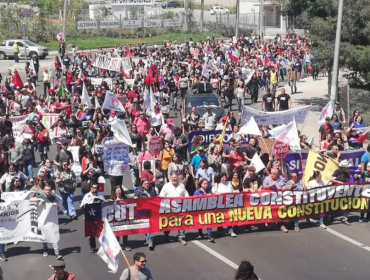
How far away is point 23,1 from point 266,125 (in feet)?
231

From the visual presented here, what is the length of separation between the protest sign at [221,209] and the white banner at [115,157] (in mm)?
2603

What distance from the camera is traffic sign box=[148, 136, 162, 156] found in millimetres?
16964

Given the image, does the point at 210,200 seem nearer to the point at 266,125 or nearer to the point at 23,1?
the point at 266,125

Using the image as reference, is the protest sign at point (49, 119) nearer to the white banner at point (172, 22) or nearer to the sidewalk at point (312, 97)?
the sidewalk at point (312, 97)

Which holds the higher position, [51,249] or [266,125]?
[266,125]

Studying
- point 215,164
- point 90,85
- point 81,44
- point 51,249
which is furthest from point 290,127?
point 81,44

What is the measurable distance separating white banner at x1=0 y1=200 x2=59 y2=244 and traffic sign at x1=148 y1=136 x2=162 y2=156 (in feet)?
13.9

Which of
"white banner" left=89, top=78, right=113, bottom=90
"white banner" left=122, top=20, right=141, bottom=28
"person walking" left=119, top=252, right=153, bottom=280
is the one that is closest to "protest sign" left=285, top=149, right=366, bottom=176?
"person walking" left=119, top=252, right=153, bottom=280

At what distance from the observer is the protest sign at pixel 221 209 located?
1319cm

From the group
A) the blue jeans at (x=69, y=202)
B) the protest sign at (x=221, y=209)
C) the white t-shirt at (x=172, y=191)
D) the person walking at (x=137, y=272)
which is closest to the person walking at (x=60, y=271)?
the person walking at (x=137, y=272)

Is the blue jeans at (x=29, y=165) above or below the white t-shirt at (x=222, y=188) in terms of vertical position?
below

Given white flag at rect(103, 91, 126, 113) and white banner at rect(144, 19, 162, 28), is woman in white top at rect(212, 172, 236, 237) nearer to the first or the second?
white flag at rect(103, 91, 126, 113)

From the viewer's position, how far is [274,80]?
3256 cm

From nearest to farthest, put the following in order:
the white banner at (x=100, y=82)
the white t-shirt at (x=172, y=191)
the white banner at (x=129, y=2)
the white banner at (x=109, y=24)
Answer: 1. the white t-shirt at (x=172, y=191)
2. the white banner at (x=100, y=82)
3. the white banner at (x=109, y=24)
4. the white banner at (x=129, y=2)
